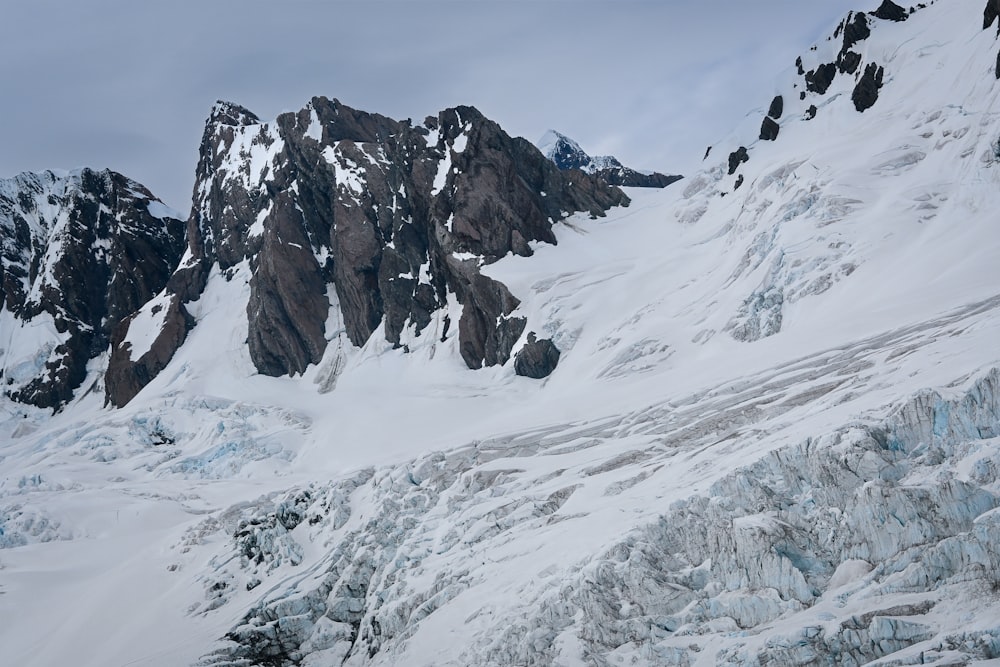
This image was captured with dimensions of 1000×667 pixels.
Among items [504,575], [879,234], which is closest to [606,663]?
[504,575]

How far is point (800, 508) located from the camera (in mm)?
30641

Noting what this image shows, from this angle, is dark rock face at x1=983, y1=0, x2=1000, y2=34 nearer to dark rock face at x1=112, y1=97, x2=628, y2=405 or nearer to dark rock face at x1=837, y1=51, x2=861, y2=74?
dark rock face at x1=837, y1=51, x2=861, y2=74

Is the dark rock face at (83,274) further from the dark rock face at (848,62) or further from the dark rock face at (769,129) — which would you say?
the dark rock face at (848,62)

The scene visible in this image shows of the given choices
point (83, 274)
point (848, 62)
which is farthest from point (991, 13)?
point (83, 274)

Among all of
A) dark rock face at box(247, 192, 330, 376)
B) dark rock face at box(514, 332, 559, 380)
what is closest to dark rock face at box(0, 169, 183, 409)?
dark rock face at box(247, 192, 330, 376)

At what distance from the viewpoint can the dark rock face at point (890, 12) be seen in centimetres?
9412

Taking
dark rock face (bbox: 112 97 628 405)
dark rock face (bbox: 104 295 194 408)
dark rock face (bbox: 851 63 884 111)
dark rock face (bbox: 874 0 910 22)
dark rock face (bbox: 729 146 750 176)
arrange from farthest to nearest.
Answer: dark rock face (bbox: 104 295 194 408) → dark rock face (bbox: 729 146 750 176) → dark rock face (bbox: 112 97 628 405) → dark rock face (bbox: 874 0 910 22) → dark rock face (bbox: 851 63 884 111)

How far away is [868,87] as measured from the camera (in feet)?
283

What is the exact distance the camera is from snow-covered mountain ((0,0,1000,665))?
29109 millimetres

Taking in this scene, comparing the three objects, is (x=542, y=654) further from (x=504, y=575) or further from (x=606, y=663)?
(x=504, y=575)

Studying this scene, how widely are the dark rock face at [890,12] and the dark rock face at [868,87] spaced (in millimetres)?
12043

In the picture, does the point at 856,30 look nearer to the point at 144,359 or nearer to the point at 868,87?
the point at 868,87

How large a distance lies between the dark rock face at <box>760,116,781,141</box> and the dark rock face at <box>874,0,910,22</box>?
55.0ft

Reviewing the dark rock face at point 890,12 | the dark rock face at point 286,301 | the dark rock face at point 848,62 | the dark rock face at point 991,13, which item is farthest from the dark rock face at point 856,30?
the dark rock face at point 286,301
